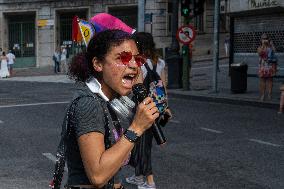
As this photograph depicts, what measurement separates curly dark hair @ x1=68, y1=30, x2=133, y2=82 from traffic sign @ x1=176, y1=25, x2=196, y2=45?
55.8 feet

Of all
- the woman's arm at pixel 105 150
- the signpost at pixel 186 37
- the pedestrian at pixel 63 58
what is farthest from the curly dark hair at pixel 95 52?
the pedestrian at pixel 63 58

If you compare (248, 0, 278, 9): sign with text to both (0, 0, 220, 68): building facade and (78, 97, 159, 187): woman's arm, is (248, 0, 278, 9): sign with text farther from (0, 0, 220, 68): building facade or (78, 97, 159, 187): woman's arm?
(78, 97, 159, 187): woman's arm

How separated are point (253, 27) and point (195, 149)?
15.6 m

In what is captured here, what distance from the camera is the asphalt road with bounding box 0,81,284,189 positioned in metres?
7.21

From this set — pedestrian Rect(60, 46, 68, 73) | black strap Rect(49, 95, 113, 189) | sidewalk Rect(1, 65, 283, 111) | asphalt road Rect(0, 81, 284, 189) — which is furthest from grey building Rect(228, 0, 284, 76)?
black strap Rect(49, 95, 113, 189)

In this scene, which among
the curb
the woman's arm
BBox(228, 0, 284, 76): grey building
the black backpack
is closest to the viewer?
the woman's arm

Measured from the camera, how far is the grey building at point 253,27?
22844mm

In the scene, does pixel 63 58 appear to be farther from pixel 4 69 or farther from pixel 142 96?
pixel 142 96

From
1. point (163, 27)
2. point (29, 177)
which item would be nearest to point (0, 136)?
point (29, 177)

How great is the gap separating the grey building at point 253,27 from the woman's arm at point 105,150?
20.2 metres

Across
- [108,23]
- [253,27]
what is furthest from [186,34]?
[108,23]

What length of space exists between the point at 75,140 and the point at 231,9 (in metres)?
23.0

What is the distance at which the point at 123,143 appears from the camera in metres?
2.53

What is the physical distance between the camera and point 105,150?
253 cm
